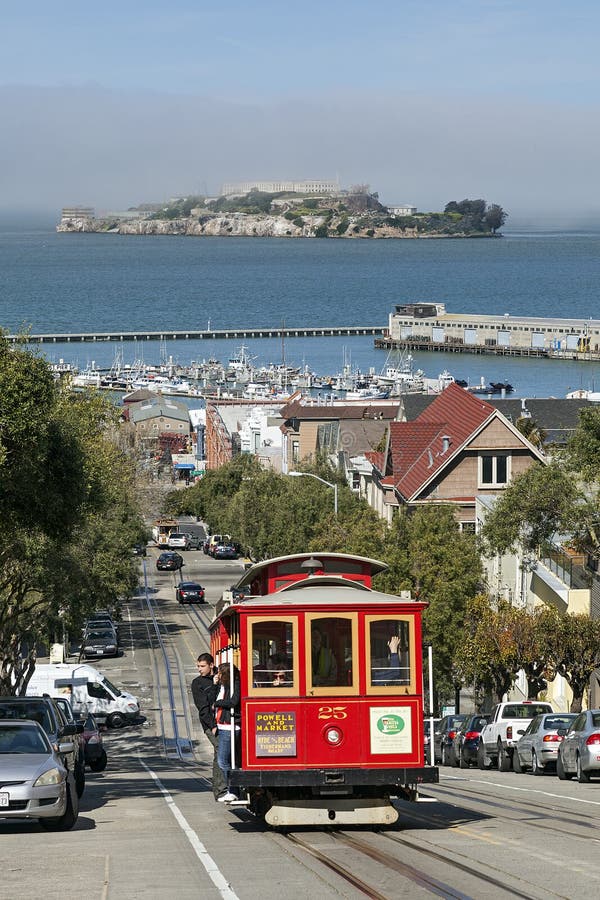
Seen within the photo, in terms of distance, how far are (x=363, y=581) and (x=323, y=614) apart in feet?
5.62

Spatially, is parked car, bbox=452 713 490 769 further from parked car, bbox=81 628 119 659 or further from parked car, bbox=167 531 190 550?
parked car, bbox=167 531 190 550

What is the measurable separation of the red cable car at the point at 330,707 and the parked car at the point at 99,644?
4922 cm

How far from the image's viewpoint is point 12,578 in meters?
43.4

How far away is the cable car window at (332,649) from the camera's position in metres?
18.1

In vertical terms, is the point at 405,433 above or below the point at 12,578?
above

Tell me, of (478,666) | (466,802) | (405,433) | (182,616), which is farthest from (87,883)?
(182,616)

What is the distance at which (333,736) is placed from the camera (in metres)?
17.9

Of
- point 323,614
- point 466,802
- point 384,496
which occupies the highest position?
point 384,496

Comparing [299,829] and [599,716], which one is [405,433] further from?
[299,829]

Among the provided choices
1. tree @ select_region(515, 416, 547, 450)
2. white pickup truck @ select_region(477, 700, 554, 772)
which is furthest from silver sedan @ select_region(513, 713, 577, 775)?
tree @ select_region(515, 416, 547, 450)

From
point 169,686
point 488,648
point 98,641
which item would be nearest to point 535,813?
point 488,648

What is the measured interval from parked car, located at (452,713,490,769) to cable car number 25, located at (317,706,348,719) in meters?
19.5

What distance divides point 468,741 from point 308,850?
2162 cm

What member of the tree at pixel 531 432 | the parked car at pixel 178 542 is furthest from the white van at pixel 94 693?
the parked car at pixel 178 542
